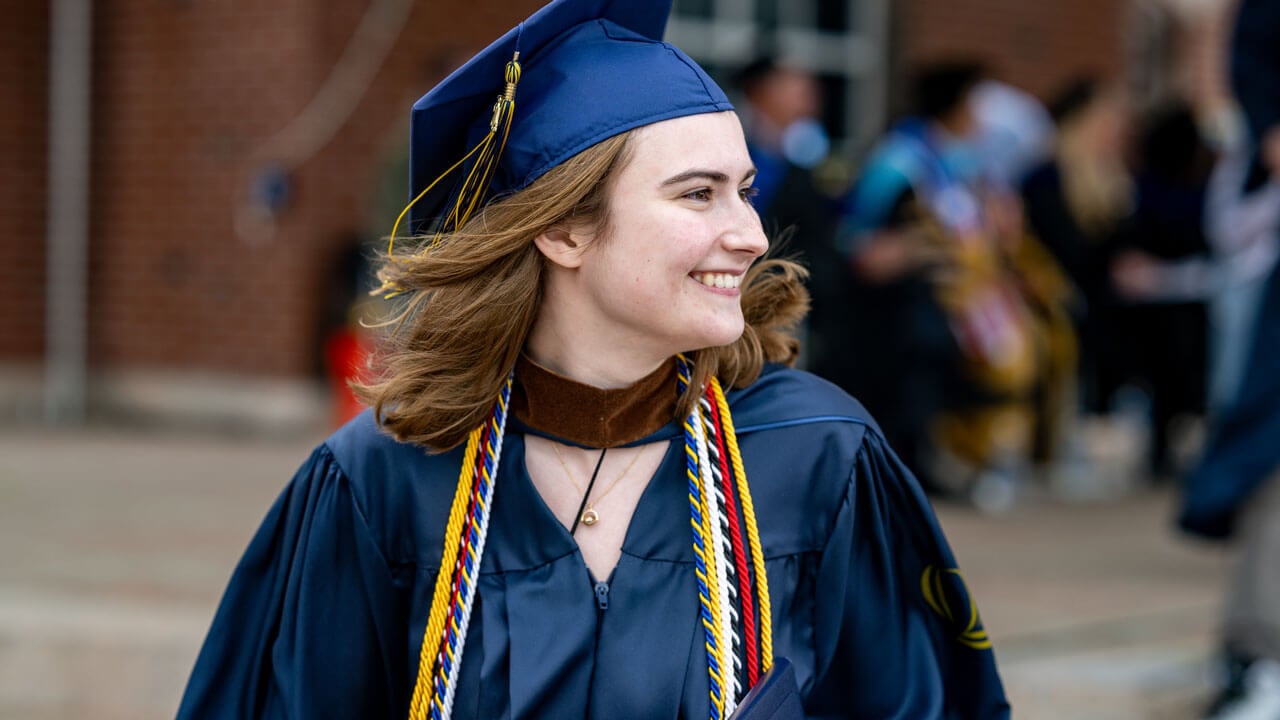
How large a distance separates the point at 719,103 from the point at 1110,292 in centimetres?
695

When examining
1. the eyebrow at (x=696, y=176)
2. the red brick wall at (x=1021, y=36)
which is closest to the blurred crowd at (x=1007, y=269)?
the red brick wall at (x=1021, y=36)

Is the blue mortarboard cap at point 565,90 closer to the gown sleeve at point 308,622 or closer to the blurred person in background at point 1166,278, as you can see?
the gown sleeve at point 308,622

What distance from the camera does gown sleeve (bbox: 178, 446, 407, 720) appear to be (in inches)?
91.1

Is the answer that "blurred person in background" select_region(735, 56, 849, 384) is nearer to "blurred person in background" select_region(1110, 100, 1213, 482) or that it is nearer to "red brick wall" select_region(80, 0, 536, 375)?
"blurred person in background" select_region(1110, 100, 1213, 482)

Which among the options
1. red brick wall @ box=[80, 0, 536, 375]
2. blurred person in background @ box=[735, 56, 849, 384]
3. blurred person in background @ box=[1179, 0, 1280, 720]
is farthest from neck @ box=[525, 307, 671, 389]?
red brick wall @ box=[80, 0, 536, 375]

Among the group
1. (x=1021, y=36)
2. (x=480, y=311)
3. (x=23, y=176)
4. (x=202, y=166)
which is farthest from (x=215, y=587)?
(x=1021, y=36)

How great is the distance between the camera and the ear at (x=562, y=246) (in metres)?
2.32

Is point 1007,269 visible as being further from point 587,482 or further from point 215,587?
point 587,482

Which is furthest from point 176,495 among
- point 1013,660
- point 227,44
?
point 1013,660

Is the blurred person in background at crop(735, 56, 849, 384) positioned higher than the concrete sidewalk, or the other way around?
the blurred person in background at crop(735, 56, 849, 384)

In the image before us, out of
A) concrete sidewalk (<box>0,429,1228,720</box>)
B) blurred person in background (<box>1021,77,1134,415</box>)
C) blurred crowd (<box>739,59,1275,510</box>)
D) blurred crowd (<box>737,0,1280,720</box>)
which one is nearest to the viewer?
blurred crowd (<box>737,0,1280,720</box>)

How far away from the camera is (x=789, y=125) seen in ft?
23.0

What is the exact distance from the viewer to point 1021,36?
11.0 metres

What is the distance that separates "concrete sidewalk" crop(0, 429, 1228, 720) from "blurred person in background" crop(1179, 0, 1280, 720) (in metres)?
0.42
